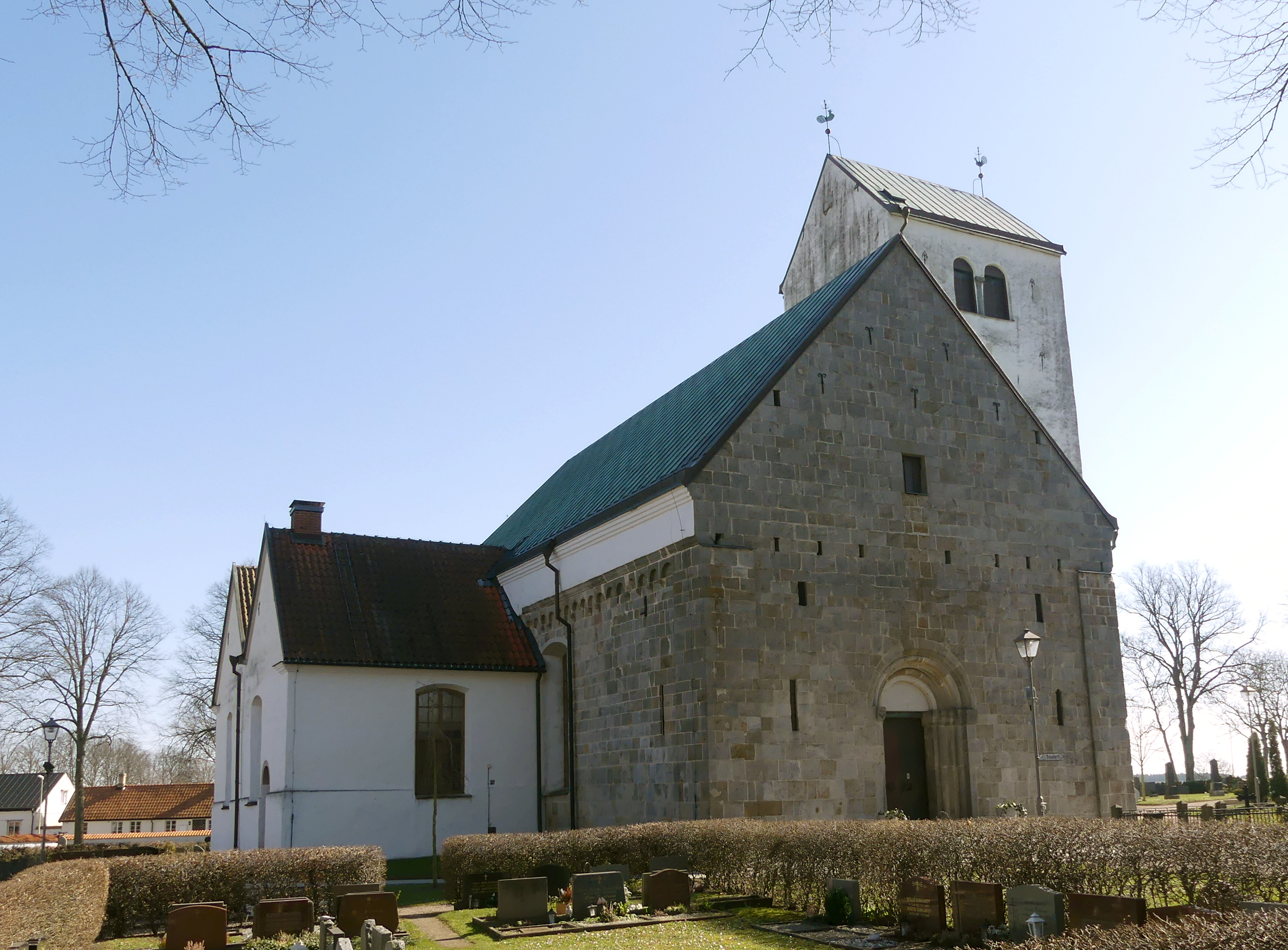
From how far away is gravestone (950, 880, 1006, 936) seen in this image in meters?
10.8

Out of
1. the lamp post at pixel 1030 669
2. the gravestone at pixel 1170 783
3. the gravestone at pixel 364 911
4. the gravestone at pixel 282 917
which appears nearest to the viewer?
A: the gravestone at pixel 364 911

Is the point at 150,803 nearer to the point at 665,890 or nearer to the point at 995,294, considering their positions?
the point at 995,294

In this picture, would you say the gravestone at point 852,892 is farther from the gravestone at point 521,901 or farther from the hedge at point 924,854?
the gravestone at point 521,901

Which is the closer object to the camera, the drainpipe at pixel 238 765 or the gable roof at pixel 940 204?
the drainpipe at pixel 238 765

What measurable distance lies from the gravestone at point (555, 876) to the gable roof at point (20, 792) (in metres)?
69.7

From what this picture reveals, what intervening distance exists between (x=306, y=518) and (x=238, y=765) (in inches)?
242

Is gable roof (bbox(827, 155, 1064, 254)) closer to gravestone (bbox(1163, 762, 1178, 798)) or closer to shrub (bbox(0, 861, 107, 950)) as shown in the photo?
shrub (bbox(0, 861, 107, 950))

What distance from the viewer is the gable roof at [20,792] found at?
7394cm

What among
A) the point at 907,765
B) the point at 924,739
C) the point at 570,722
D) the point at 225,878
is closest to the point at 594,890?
the point at 225,878

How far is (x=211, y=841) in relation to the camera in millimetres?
28484

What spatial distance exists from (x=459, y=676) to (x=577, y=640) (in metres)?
3.06

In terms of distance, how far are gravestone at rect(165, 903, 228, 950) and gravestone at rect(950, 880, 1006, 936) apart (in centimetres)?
839

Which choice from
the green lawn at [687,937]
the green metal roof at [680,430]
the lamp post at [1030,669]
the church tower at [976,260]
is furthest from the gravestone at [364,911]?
the church tower at [976,260]

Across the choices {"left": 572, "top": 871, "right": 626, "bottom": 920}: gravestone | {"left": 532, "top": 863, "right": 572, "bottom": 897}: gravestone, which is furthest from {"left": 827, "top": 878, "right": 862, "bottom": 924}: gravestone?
{"left": 532, "top": 863, "right": 572, "bottom": 897}: gravestone
